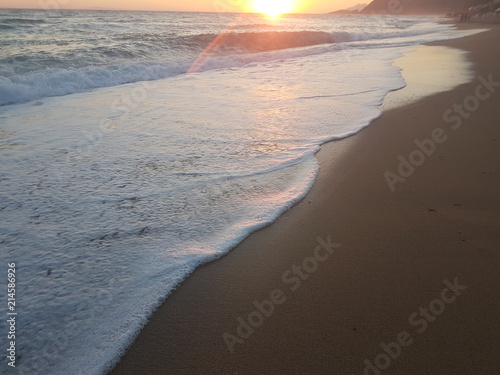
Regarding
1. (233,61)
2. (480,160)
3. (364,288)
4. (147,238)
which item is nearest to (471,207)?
(480,160)

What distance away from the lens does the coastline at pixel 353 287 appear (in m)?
1.66

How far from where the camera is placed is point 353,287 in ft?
6.86

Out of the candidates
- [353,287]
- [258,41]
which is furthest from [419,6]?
[353,287]

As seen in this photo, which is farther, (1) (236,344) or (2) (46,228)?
(2) (46,228)

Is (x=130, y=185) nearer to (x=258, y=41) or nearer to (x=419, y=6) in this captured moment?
(x=258, y=41)

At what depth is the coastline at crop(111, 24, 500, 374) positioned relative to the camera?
166 centimetres

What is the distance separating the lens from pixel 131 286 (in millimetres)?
2123

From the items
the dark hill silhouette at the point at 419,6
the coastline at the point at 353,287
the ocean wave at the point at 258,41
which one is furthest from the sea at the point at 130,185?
the dark hill silhouette at the point at 419,6

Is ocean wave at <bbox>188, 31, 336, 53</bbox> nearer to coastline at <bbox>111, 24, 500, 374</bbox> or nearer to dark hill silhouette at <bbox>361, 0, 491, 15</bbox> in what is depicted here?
coastline at <bbox>111, 24, 500, 374</bbox>

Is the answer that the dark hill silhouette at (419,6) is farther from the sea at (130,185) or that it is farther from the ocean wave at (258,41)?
the sea at (130,185)

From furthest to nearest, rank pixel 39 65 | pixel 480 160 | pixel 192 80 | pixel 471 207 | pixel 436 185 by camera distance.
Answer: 1. pixel 39 65
2. pixel 192 80
3. pixel 480 160
4. pixel 436 185
5. pixel 471 207

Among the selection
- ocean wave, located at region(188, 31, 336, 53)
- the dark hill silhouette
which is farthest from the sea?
the dark hill silhouette

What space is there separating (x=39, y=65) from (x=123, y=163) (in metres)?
10.0

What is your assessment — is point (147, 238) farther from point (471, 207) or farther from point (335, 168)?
point (471, 207)
